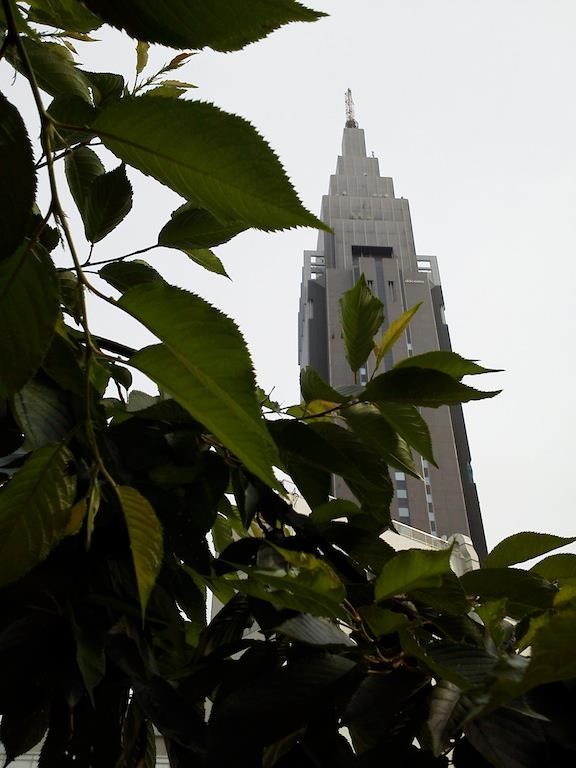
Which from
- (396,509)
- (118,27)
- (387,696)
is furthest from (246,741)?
(396,509)

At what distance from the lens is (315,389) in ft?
1.79

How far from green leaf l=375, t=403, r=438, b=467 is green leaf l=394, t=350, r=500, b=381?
0.03 metres

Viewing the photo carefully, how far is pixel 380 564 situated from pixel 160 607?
6.6 inches

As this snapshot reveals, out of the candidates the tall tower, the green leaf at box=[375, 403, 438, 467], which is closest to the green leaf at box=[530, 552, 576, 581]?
the green leaf at box=[375, 403, 438, 467]

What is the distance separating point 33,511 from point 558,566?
1.10 feet

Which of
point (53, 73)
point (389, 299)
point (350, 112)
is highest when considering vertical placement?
point (350, 112)

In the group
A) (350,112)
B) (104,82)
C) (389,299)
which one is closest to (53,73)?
(104,82)

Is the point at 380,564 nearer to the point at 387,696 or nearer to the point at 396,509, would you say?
the point at 387,696

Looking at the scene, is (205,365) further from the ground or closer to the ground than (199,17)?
closer to the ground

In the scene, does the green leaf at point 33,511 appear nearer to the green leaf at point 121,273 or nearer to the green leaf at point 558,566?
the green leaf at point 121,273

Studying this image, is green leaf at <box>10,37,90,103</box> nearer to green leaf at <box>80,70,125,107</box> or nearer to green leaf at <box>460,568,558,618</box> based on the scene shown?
green leaf at <box>80,70,125,107</box>

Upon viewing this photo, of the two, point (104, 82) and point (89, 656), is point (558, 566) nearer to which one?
point (89, 656)

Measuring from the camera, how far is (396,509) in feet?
79.5

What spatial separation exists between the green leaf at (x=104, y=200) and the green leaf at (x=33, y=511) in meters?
0.19
